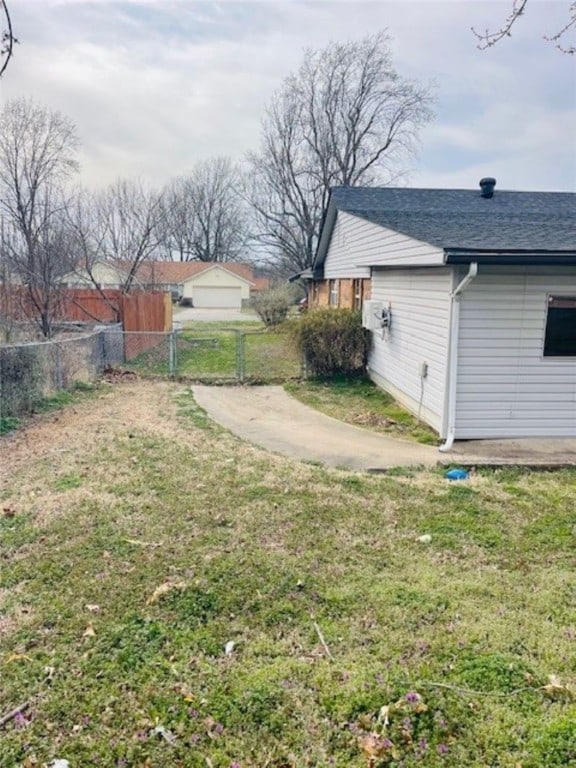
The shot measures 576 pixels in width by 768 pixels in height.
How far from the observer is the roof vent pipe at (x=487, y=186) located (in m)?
14.3

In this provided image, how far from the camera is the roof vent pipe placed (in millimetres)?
14328

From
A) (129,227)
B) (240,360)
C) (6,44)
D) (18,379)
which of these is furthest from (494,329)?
(129,227)

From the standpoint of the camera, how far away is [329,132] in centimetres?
3306

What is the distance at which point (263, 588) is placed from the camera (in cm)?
338

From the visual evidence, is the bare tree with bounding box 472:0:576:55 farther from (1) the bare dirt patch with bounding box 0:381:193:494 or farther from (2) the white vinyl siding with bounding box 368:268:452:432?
(1) the bare dirt patch with bounding box 0:381:193:494

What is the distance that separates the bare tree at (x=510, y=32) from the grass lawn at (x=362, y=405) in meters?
4.63

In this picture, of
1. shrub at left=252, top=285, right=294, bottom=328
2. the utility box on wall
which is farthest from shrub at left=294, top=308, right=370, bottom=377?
shrub at left=252, top=285, right=294, bottom=328

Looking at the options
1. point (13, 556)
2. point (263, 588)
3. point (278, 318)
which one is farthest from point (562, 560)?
point (278, 318)

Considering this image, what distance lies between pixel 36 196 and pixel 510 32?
A: 41.0 feet

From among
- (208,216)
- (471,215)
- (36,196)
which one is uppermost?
(208,216)

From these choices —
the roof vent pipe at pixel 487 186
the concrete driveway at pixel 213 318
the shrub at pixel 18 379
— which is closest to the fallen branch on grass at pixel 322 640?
the shrub at pixel 18 379

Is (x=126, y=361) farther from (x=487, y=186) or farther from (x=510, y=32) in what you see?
(x=510, y=32)

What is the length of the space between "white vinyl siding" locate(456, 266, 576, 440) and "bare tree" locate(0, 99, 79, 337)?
31.8 feet

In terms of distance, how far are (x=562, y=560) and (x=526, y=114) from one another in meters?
10.8
